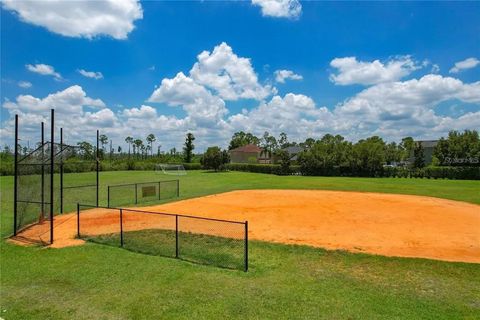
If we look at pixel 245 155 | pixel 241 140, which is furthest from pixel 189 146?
pixel 241 140

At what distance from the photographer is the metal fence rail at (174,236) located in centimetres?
1075

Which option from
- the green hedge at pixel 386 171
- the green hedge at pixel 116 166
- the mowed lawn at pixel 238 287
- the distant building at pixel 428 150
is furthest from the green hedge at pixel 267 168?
the mowed lawn at pixel 238 287

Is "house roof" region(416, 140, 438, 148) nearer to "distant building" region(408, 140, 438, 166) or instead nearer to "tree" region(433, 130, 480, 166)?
"distant building" region(408, 140, 438, 166)

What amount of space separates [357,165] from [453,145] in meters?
21.0

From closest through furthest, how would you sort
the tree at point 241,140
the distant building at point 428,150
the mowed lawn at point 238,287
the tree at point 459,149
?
1. the mowed lawn at point 238,287
2. the tree at point 459,149
3. the distant building at point 428,150
4. the tree at point 241,140

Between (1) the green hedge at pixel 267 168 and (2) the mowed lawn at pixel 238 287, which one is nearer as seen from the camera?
(2) the mowed lawn at pixel 238 287

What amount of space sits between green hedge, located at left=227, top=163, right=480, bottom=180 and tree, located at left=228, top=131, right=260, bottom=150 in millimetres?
45797

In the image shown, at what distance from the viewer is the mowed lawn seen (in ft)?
22.7

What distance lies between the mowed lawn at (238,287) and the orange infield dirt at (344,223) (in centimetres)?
168

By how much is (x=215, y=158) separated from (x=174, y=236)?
53256 millimetres

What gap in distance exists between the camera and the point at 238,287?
27.0 ft

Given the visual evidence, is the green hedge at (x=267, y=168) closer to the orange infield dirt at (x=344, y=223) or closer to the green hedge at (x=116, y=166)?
the green hedge at (x=116, y=166)

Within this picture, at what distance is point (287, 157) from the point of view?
6022 cm

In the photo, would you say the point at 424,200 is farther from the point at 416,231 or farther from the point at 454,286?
the point at 454,286
